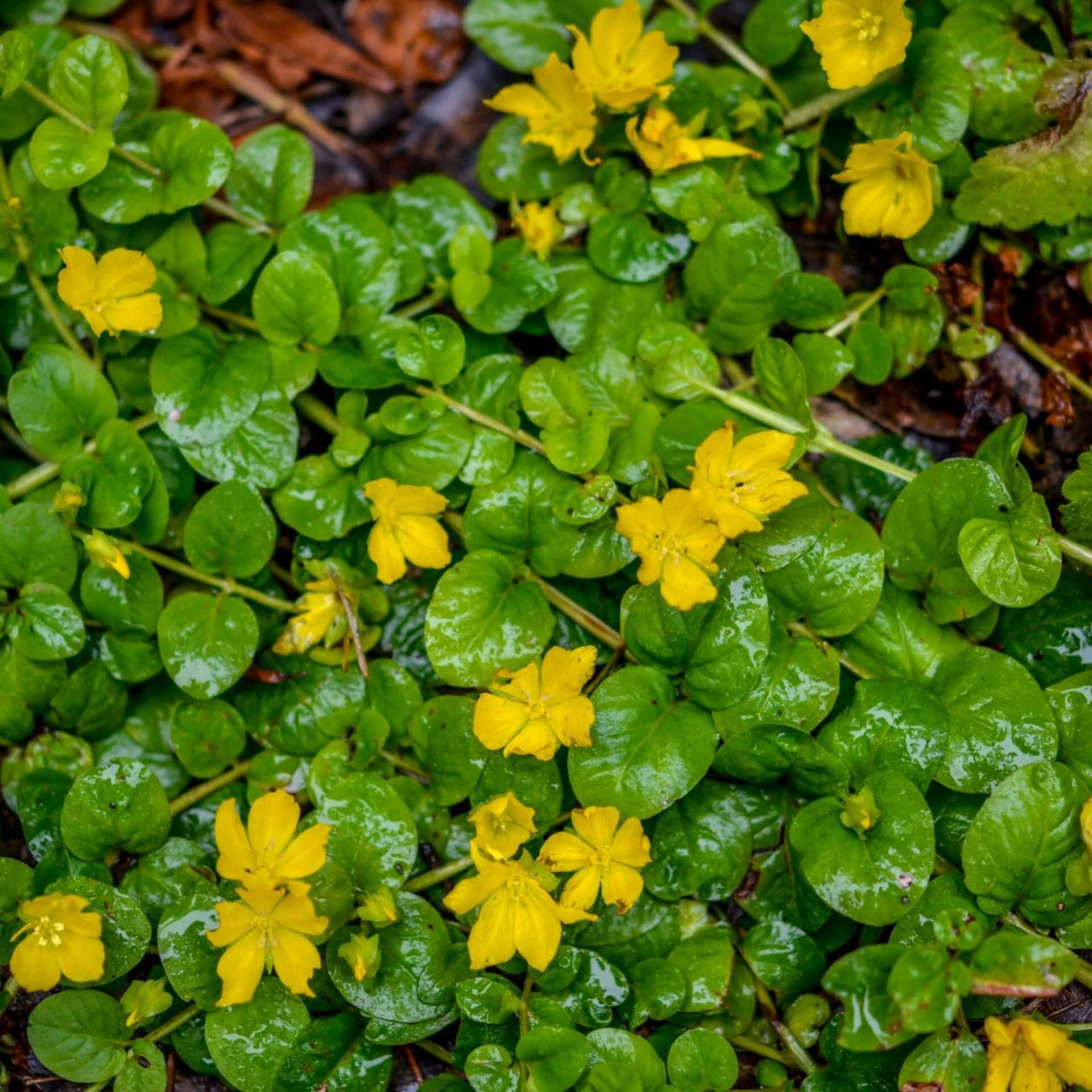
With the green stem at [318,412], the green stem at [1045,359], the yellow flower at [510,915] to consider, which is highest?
the green stem at [1045,359]

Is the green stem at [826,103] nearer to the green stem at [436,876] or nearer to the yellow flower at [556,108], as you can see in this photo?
the yellow flower at [556,108]

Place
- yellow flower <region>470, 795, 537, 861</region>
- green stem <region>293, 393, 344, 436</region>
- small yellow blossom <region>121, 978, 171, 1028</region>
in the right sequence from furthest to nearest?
green stem <region>293, 393, 344, 436</region> < small yellow blossom <region>121, 978, 171, 1028</region> < yellow flower <region>470, 795, 537, 861</region>

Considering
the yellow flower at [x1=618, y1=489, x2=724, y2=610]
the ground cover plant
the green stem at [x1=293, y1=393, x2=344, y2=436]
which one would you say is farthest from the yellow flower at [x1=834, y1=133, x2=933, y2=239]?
the green stem at [x1=293, y1=393, x2=344, y2=436]

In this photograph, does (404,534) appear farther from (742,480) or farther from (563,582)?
(742,480)

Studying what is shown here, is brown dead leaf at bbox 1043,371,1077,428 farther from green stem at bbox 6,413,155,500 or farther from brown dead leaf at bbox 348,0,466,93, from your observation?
green stem at bbox 6,413,155,500

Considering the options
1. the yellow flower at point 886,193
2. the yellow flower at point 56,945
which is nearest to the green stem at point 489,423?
the yellow flower at point 886,193

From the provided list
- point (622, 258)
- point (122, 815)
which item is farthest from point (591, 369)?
point (122, 815)
